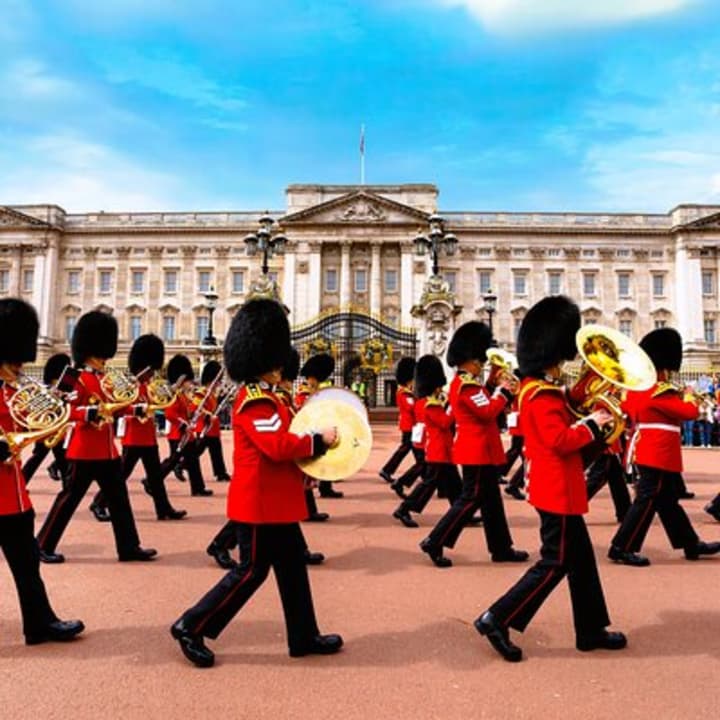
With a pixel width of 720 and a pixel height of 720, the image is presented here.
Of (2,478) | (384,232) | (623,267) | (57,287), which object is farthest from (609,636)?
(57,287)

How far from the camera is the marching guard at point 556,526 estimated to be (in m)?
3.33

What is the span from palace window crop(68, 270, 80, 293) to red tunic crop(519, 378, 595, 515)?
49299 millimetres

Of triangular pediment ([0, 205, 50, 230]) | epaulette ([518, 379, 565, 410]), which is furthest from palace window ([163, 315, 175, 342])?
epaulette ([518, 379, 565, 410])

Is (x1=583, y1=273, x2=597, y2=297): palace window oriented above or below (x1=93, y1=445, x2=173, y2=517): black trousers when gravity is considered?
above

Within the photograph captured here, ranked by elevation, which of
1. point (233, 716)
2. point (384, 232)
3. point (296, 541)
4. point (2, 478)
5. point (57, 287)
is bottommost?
point (233, 716)

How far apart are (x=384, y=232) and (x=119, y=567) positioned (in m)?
41.6

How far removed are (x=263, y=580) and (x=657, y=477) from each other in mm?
3591

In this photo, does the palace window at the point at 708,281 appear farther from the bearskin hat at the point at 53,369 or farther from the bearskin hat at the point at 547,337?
the bearskin hat at the point at 547,337

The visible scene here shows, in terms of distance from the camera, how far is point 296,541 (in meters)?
3.41

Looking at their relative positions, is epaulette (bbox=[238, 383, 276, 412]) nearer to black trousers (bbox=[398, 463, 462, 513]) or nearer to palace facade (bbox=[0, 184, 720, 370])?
black trousers (bbox=[398, 463, 462, 513])

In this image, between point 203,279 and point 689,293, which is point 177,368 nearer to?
point 203,279

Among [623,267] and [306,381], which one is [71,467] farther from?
[623,267]

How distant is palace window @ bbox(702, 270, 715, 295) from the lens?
45.6 m

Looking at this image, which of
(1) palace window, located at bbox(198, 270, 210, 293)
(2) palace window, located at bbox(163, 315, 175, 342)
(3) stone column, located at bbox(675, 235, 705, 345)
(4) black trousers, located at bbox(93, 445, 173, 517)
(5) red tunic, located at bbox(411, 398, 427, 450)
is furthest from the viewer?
(1) palace window, located at bbox(198, 270, 210, 293)
